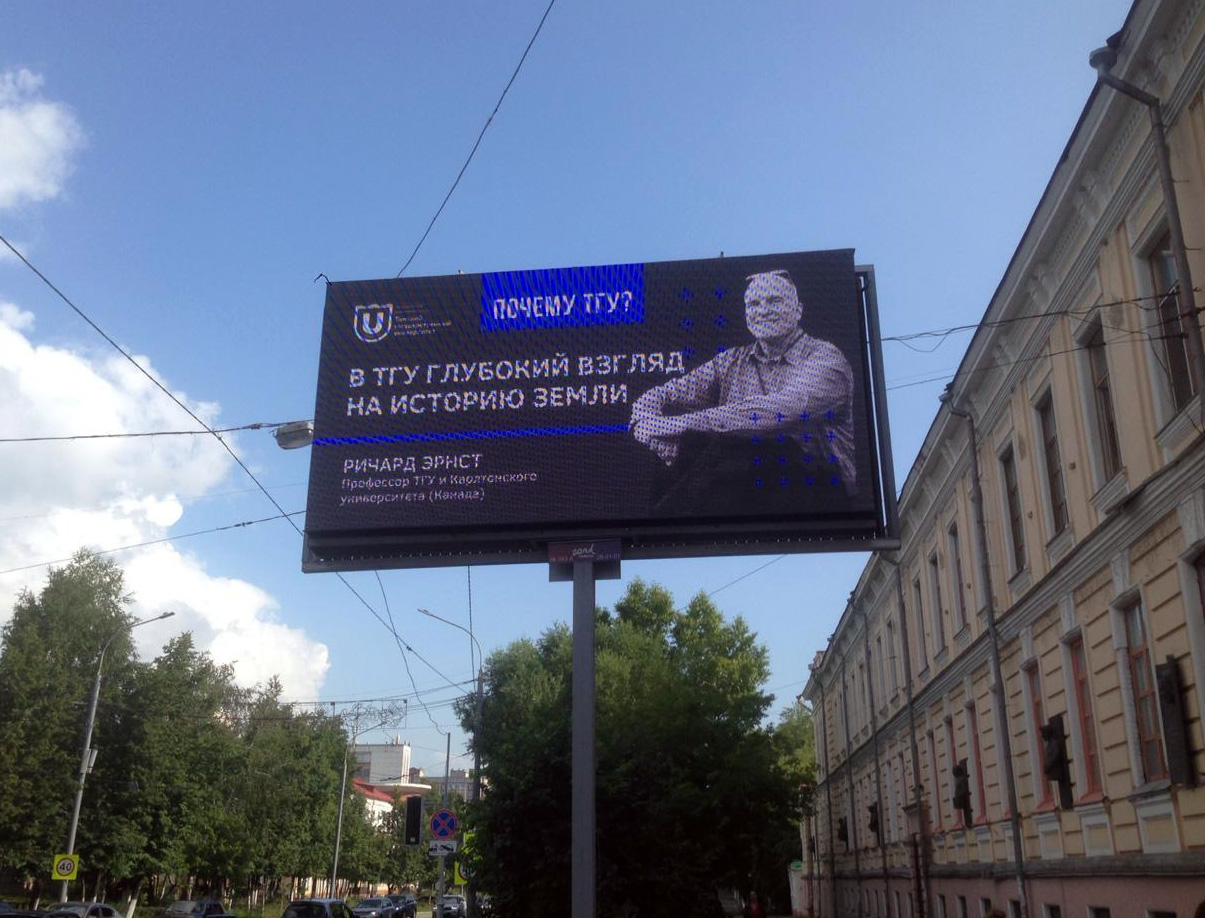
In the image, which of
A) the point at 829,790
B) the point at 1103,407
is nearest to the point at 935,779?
the point at 1103,407

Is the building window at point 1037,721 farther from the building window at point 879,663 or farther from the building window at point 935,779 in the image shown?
the building window at point 879,663

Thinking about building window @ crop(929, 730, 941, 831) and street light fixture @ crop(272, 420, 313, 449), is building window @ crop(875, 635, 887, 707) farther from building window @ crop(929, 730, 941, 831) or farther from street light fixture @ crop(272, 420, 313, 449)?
street light fixture @ crop(272, 420, 313, 449)

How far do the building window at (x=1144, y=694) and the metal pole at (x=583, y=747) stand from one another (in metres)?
6.21

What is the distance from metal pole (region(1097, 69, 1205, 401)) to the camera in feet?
34.5

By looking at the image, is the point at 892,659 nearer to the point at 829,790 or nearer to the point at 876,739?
the point at 876,739

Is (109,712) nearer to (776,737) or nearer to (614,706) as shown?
(614,706)

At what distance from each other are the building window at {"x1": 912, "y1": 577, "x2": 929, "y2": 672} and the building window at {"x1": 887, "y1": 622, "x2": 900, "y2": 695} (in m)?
2.93

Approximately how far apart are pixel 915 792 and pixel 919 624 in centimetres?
389

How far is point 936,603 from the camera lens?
2444 centimetres

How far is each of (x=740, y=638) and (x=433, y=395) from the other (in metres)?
28.6

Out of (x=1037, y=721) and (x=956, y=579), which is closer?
(x=1037, y=721)

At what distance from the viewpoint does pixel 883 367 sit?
13969mm

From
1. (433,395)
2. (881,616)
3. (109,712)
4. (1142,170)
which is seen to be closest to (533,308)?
(433,395)

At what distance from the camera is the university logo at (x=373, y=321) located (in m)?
14.8
